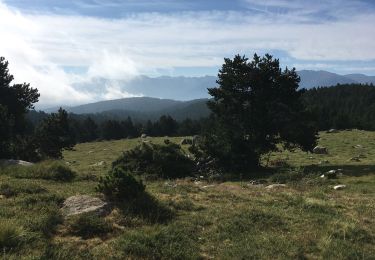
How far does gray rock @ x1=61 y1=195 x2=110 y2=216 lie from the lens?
13578 mm

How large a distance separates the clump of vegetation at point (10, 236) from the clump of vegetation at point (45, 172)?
33.2 ft

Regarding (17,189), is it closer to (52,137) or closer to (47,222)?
(47,222)

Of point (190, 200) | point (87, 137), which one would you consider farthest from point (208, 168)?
point (87, 137)

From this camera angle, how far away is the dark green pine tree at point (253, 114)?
3247cm

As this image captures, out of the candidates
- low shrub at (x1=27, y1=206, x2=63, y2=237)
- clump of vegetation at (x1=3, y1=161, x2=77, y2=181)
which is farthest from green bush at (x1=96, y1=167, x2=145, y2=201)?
clump of vegetation at (x1=3, y1=161, x2=77, y2=181)

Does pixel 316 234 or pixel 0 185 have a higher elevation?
pixel 0 185

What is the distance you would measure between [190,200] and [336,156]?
29.8 metres

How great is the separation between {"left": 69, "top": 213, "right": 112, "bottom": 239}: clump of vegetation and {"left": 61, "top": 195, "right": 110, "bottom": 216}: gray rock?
0.78 meters

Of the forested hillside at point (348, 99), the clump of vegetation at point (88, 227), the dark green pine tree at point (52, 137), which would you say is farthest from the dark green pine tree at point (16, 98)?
the forested hillside at point (348, 99)

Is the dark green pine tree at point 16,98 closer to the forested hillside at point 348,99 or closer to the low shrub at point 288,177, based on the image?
the low shrub at point 288,177

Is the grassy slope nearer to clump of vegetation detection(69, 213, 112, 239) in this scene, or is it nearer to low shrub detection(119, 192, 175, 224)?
low shrub detection(119, 192, 175, 224)

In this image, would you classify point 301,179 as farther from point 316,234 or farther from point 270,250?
point 270,250

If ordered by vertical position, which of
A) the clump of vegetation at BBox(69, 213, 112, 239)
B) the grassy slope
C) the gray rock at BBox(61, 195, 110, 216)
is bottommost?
the grassy slope

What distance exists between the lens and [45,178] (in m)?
21.1
